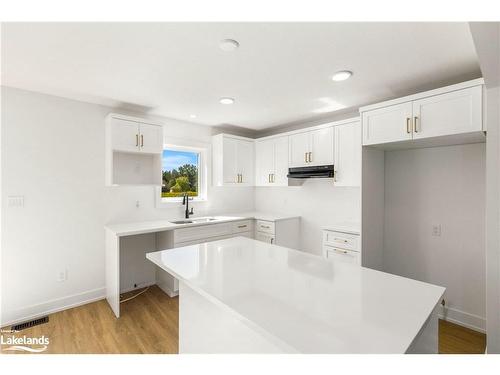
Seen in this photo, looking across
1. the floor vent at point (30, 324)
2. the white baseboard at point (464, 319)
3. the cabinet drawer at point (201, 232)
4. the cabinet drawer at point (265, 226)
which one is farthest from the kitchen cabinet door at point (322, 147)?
the floor vent at point (30, 324)

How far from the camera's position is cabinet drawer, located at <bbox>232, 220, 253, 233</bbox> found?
3.66m

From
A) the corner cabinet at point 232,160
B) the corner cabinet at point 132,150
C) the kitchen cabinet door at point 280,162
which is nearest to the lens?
the corner cabinet at point 132,150

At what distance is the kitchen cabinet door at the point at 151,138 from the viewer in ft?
9.97

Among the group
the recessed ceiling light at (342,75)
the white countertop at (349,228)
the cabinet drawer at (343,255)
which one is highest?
the recessed ceiling light at (342,75)

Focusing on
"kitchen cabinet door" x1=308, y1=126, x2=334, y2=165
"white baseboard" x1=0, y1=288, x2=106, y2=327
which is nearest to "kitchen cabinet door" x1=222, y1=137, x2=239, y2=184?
"kitchen cabinet door" x1=308, y1=126, x2=334, y2=165

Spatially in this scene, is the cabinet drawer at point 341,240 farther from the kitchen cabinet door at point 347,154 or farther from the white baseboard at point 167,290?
the white baseboard at point 167,290

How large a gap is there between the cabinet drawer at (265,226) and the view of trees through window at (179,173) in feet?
3.75

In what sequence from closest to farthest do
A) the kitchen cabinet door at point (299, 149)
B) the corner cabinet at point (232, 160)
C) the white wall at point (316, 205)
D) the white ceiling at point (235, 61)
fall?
the white ceiling at point (235, 61), the white wall at point (316, 205), the kitchen cabinet door at point (299, 149), the corner cabinet at point (232, 160)

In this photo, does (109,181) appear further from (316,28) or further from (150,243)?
(316,28)

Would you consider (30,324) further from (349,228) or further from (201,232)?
(349,228)

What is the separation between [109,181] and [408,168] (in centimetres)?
357

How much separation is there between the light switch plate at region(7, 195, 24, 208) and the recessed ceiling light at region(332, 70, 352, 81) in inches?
134

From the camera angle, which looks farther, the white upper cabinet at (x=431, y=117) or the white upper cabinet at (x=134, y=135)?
the white upper cabinet at (x=134, y=135)

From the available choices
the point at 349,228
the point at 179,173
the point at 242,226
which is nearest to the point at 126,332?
the point at 242,226
